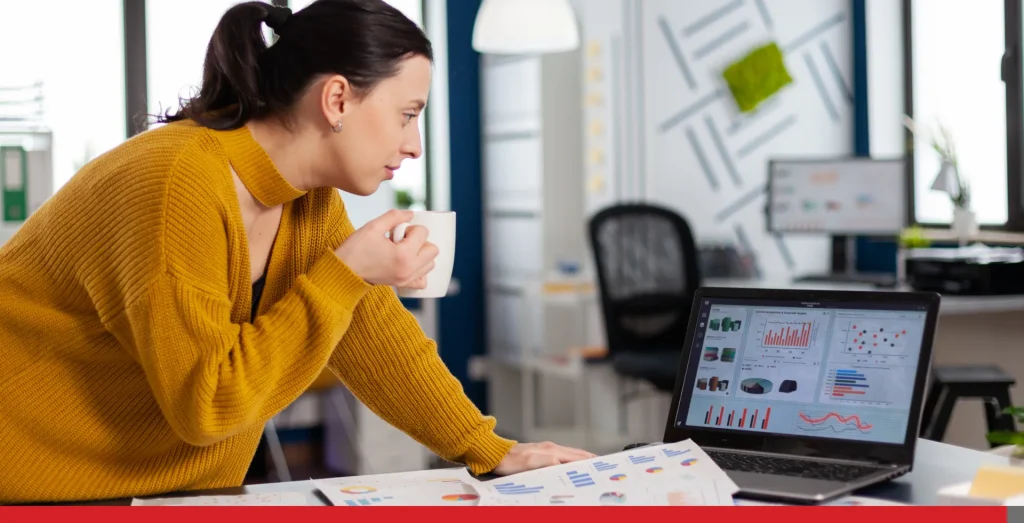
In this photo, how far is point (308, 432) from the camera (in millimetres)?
5383

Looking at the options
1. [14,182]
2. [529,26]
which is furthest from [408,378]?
[14,182]

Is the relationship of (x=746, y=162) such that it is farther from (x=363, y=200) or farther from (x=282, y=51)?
(x=282, y=51)

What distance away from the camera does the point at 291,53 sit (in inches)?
55.1

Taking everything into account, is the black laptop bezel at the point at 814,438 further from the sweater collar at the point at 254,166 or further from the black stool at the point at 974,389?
the black stool at the point at 974,389

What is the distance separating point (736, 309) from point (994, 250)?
132 inches

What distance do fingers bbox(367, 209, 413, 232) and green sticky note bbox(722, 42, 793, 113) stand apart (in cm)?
436

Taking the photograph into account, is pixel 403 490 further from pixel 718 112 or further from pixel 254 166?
pixel 718 112

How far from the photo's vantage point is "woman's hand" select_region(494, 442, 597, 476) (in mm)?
1469

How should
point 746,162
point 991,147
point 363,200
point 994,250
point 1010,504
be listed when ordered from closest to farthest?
1. point 1010,504
2. point 994,250
3. point 363,200
4. point 991,147
5. point 746,162

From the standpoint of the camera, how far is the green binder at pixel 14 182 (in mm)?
4461

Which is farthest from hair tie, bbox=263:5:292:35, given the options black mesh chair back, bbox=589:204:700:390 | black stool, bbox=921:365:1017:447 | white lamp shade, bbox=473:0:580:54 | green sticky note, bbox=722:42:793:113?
green sticky note, bbox=722:42:793:113

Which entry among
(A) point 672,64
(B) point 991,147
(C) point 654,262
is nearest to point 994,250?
(B) point 991,147

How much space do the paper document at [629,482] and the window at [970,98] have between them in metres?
3.79

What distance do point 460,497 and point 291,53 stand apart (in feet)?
1.81
